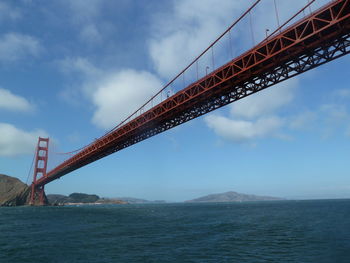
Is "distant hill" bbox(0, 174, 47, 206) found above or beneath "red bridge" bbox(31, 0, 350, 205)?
beneath

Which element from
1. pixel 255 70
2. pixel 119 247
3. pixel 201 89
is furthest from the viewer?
pixel 201 89

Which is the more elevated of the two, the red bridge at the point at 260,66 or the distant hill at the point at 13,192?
the red bridge at the point at 260,66

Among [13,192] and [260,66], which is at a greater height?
[260,66]

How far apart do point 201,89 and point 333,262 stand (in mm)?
17789

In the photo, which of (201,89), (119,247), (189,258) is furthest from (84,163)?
(189,258)

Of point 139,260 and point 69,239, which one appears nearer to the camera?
point 139,260

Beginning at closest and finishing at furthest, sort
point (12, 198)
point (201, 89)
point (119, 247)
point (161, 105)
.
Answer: point (119, 247) < point (201, 89) < point (161, 105) < point (12, 198)

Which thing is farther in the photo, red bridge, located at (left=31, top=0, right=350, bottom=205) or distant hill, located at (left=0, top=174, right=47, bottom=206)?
distant hill, located at (left=0, top=174, right=47, bottom=206)

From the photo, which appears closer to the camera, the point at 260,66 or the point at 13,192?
the point at 260,66

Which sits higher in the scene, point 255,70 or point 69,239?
point 255,70

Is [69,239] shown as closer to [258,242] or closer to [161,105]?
[258,242]

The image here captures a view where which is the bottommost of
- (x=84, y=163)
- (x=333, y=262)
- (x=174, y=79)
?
(x=333, y=262)

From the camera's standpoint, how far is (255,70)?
65.7 ft

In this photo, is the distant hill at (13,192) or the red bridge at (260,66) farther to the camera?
the distant hill at (13,192)
